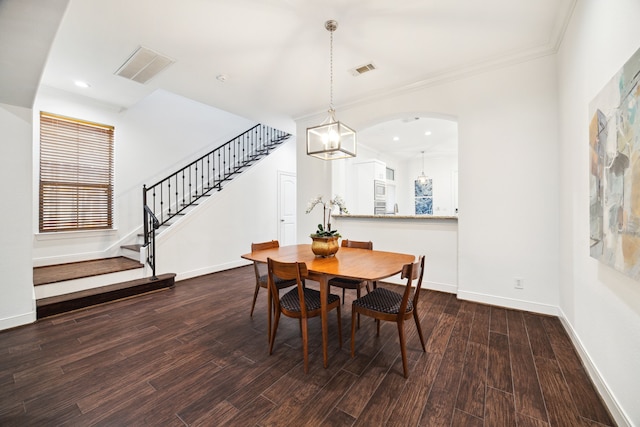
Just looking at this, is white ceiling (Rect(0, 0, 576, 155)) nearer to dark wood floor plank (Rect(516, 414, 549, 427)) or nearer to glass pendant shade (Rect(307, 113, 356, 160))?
glass pendant shade (Rect(307, 113, 356, 160))

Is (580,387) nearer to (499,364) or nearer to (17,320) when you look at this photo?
(499,364)

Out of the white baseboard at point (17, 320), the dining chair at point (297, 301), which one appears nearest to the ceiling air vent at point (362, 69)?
the dining chair at point (297, 301)

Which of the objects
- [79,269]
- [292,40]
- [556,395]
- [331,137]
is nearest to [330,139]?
[331,137]

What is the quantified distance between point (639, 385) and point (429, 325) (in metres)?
1.48

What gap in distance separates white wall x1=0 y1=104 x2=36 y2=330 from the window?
4.83 ft

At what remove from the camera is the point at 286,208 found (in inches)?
255

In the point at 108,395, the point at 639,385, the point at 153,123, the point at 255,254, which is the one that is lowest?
the point at 108,395

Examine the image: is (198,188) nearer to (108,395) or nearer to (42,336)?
(42,336)

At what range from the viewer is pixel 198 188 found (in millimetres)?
5652

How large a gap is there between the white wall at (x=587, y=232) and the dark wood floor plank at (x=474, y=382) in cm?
64

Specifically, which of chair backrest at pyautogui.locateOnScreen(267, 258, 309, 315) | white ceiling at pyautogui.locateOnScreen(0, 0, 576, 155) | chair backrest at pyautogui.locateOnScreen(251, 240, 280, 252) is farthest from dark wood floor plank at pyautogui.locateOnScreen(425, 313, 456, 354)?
white ceiling at pyautogui.locateOnScreen(0, 0, 576, 155)

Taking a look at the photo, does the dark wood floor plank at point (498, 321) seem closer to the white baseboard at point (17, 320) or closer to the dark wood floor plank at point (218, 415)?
the dark wood floor plank at point (218, 415)

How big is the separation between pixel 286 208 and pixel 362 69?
3.90 m

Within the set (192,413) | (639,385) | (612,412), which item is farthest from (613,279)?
(192,413)
